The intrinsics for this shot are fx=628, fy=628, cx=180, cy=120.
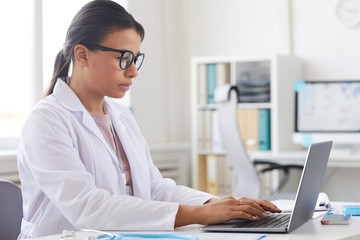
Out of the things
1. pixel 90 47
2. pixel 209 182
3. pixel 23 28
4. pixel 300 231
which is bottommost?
pixel 209 182

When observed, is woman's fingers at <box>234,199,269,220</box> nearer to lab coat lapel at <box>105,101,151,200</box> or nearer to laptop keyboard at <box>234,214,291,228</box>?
laptop keyboard at <box>234,214,291,228</box>

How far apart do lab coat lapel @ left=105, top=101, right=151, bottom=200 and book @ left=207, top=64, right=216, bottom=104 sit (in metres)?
2.96

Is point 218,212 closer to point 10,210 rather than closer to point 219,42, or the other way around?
point 10,210

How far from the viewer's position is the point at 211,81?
505 centimetres

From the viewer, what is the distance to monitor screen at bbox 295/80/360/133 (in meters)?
4.44

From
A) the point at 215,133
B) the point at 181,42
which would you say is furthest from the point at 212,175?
the point at 181,42

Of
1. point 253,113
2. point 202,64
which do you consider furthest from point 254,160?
point 202,64

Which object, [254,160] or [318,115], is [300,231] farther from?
[318,115]

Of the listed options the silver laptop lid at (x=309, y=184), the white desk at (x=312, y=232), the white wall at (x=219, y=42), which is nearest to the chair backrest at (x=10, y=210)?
the white desk at (x=312, y=232)

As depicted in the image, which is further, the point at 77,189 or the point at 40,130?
the point at 40,130

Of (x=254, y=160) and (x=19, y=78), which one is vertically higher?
(x=19, y=78)

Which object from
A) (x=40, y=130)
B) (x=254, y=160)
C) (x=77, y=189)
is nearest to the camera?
(x=77, y=189)

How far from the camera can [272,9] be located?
5152 millimetres

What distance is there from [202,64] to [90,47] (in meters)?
3.27
